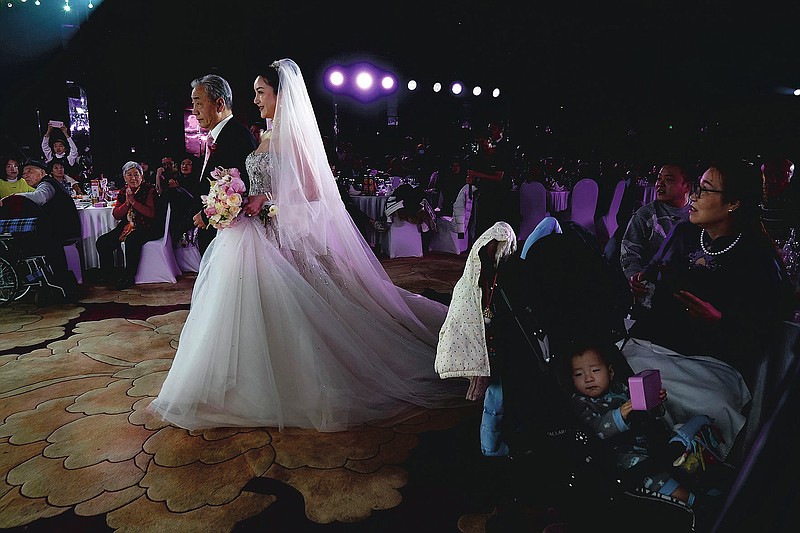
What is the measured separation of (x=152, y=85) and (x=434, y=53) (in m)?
7.55

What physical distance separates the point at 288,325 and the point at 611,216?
18.7 feet

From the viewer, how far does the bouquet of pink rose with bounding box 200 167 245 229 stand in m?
2.96

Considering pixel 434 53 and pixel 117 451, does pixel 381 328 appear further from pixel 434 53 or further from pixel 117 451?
pixel 434 53

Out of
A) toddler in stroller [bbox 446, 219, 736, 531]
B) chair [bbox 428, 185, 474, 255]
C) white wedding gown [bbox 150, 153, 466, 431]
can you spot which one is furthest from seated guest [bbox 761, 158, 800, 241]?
chair [bbox 428, 185, 474, 255]

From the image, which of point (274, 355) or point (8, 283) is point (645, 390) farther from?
point (8, 283)


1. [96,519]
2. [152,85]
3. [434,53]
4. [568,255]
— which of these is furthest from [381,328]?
[434,53]

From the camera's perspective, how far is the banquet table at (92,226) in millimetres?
6297

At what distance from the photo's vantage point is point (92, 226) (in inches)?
251

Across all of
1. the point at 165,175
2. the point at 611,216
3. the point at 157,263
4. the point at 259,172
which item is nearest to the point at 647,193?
the point at 611,216

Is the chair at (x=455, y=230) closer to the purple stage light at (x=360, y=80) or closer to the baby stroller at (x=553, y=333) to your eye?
the baby stroller at (x=553, y=333)

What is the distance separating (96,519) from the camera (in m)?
2.15

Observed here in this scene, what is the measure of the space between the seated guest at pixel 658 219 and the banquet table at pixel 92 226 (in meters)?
5.78

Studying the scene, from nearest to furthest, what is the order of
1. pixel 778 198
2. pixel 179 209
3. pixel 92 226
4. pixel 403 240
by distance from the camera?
pixel 778 198, pixel 179 209, pixel 92 226, pixel 403 240

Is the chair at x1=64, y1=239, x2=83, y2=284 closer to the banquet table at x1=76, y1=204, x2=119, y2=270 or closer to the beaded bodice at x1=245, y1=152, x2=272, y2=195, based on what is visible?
the banquet table at x1=76, y1=204, x2=119, y2=270
